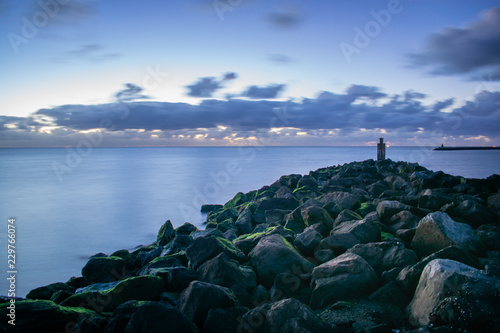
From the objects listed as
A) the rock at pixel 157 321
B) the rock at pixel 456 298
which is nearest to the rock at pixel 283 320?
the rock at pixel 157 321

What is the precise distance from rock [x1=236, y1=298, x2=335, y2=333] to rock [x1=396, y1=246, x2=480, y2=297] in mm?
1200

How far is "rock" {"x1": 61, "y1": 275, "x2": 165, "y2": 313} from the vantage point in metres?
3.99

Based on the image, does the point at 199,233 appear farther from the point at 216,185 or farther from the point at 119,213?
the point at 216,185

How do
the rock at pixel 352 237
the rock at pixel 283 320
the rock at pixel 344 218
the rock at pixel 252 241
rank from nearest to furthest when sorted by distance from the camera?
the rock at pixel 283 320
the rock at pixel 352 237
the rock at pixel 252 241
the rock at pixel 344 218

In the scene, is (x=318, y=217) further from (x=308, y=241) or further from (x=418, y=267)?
(x=418, y=267)

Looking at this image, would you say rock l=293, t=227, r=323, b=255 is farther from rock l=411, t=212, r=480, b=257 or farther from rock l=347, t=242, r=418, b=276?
rock l=411, t=212, r=480, b=257

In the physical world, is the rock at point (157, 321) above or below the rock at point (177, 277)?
above

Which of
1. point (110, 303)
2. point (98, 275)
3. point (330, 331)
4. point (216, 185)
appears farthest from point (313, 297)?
point (216, 185)

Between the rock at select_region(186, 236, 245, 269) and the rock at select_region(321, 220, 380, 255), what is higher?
the rock at select_region(321, 220, 380, 255)

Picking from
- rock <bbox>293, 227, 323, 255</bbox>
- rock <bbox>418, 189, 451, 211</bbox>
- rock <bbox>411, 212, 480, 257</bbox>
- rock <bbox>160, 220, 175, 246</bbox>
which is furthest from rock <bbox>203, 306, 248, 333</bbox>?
rock <bbox>418, 189, 451, 211</bbox>

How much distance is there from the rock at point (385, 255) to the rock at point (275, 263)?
802 millimetres

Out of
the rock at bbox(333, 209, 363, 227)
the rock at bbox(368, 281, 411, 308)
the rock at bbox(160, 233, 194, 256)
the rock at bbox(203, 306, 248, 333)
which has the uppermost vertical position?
the rock at bbox(333, 209, 363, 227)

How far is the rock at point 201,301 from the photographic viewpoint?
346 cm

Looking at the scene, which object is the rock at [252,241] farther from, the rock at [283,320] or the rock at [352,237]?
the rock at [283,320]
